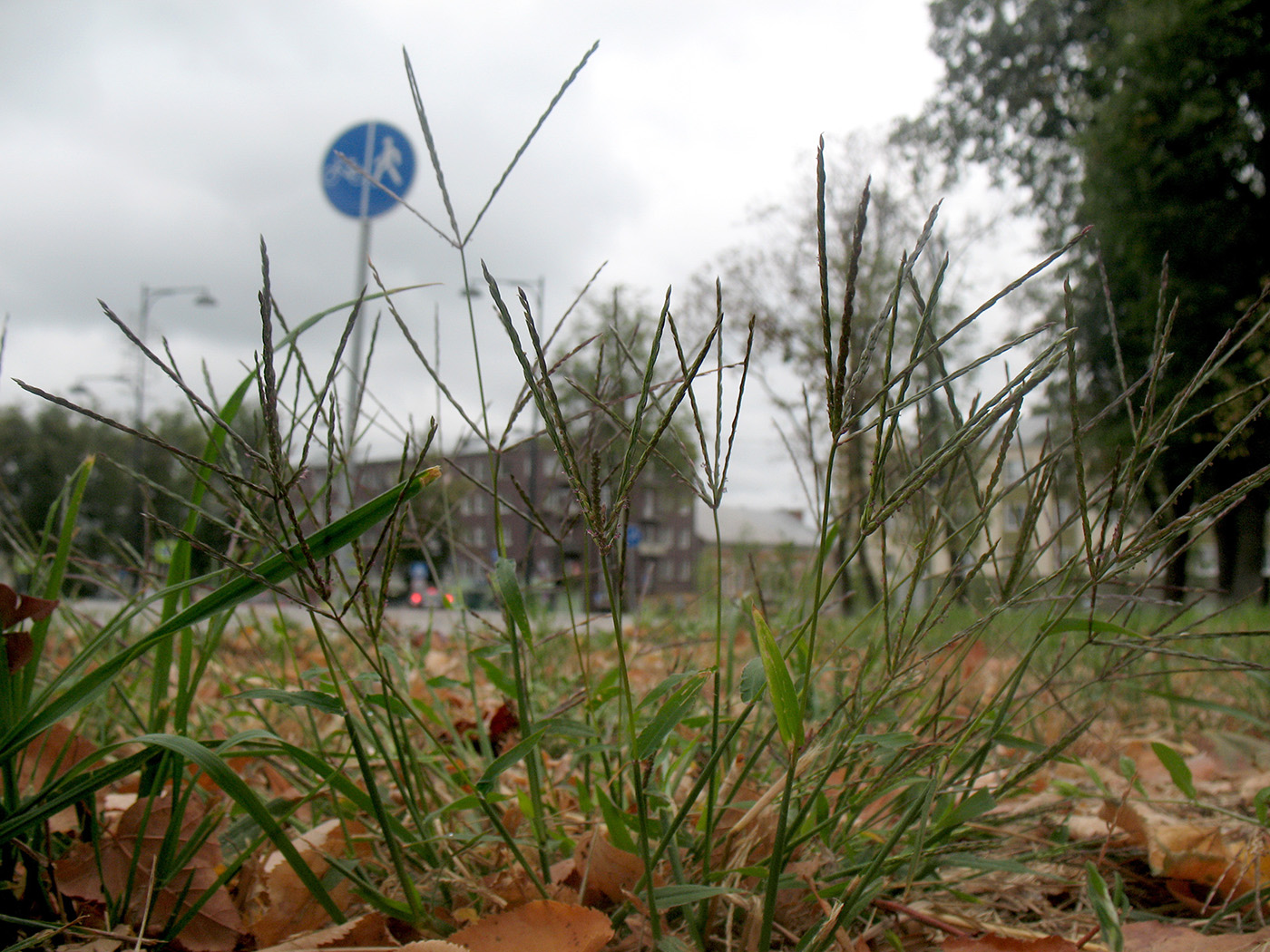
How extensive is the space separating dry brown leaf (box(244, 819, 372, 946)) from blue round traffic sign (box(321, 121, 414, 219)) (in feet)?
16.3

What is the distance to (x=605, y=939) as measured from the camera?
57 centimetres

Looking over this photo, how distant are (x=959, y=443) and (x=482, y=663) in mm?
515

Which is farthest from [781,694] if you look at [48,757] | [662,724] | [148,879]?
[48,757]

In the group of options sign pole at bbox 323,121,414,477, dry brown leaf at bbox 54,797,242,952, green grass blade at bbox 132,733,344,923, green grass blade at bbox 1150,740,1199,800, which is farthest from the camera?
sign pole at bbox 323,121,414,477

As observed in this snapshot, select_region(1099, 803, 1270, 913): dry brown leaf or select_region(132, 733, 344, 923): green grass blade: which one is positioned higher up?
select_region(132, 733, 344, 923): green grass blade

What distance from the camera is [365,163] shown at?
5.26m

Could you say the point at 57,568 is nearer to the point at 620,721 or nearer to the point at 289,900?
the point at 289,900

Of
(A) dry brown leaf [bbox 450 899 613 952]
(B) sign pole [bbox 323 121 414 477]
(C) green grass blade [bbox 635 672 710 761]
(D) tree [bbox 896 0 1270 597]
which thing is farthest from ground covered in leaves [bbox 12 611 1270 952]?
(D) tree [bbox 896 0 1270 597]

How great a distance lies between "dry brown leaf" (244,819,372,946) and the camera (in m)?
0.72

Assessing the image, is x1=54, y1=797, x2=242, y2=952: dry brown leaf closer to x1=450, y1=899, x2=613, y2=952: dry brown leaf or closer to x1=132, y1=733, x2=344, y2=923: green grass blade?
x1=132, y1=733, x2=344, y2=923: green grass blade

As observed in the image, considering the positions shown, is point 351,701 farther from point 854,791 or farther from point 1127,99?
point 1127,99

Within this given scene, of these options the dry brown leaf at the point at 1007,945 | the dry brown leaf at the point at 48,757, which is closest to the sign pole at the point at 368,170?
the dry brown leaf at the point at 48,757

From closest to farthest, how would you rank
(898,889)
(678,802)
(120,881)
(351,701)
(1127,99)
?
(120,881), (898,889), (678,802), (351,701), (1127,99)

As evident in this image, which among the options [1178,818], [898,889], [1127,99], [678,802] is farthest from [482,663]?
[1127,99]
